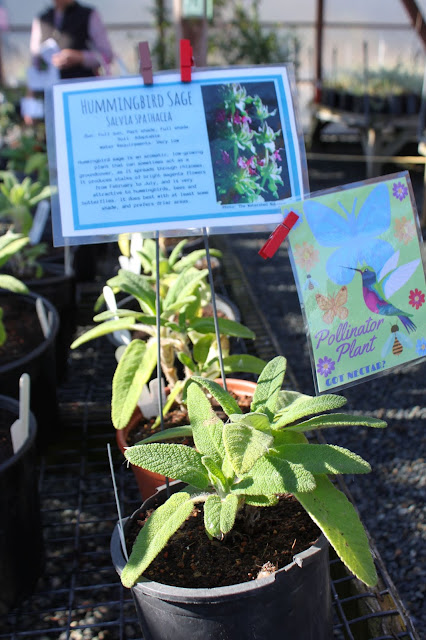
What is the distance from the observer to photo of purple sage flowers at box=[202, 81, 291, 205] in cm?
113

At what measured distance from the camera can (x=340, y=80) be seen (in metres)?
6.64

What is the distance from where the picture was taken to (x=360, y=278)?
1096 millimetres

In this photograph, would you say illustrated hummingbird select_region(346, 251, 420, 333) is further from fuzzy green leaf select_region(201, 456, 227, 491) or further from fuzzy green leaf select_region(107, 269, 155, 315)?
fuzzy green leaf select_region(107, 269, 155, 315)

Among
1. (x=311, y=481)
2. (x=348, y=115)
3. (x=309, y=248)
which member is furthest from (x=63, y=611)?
(x=348, y=115)

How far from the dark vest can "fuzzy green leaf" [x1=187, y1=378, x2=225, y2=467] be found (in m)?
3.23

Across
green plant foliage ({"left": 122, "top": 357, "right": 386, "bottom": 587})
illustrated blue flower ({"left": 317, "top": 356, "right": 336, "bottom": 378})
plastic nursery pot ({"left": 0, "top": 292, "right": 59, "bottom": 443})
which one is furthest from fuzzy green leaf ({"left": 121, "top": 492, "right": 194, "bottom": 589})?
plastic nursery pot ({"left": 0, "top": 292, "right": 59, "bottom": 443})

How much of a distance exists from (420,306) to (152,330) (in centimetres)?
67

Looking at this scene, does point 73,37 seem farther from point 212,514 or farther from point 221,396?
point 212,514

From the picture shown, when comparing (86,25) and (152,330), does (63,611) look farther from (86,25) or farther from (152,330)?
(86,25)

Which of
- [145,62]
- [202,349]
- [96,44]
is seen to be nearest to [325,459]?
[202,349]

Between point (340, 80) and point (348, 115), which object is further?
point (340, 80)

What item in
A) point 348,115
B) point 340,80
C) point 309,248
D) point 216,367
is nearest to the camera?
point 309,248

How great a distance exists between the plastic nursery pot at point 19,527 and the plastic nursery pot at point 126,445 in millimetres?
217

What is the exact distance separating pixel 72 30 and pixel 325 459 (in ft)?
11.9
